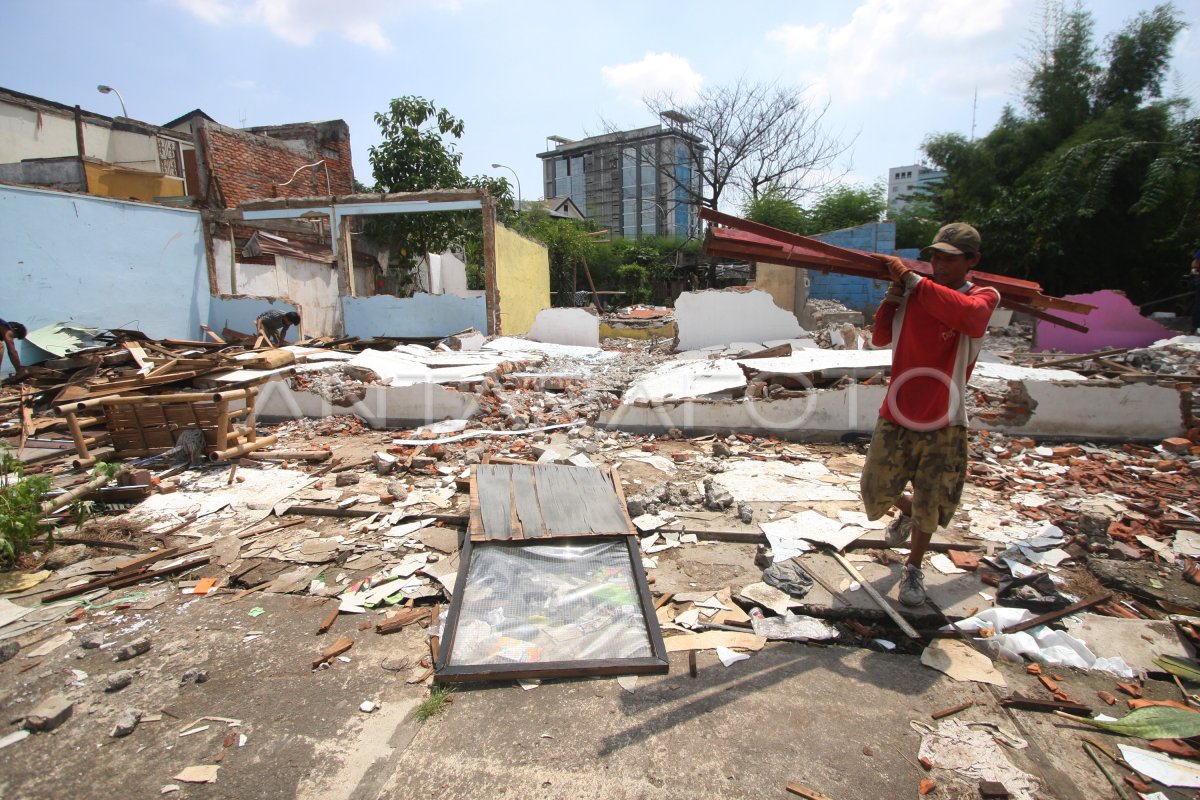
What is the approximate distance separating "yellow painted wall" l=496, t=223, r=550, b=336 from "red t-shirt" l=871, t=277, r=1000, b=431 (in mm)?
9679

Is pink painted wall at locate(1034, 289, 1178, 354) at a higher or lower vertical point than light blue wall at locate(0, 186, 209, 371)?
lower

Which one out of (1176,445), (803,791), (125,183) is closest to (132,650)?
(803,791)

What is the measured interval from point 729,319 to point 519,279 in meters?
6.09

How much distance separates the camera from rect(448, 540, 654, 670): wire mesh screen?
2424 mm

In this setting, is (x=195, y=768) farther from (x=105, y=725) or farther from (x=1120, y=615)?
(x=1120, y=615)

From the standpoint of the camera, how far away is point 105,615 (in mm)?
2820

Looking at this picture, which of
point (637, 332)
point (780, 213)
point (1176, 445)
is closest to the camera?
point (1176, 445)

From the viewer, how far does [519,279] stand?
1408cm

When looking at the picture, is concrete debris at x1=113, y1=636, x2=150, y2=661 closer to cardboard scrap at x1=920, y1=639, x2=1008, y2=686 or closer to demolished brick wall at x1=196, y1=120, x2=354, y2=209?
cardboard scrap at x1=920, y1=639, x2=1008, y2=686

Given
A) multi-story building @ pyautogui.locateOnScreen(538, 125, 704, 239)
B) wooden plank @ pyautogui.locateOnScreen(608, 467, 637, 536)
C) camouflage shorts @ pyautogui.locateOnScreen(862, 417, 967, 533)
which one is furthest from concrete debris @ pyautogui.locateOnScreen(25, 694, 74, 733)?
multi-story building @ pyautogui.locateOnScreen(538, 125, 704, 239)

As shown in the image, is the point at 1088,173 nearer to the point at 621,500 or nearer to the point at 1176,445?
the point at 1176,445

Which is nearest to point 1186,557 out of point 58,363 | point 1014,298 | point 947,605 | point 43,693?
point 947,605

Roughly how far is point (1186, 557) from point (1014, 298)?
192 cm

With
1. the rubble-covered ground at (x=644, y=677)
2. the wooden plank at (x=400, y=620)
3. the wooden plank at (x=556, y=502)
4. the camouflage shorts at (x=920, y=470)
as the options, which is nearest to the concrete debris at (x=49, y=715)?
the rubble-covered ground at (x=644, y=677)
